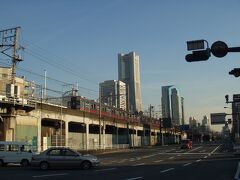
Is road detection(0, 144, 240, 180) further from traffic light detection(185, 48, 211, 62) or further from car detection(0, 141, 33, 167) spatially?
traffic light detection(185, 48, 211, 62)

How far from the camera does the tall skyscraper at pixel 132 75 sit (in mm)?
143250

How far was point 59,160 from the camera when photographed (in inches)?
1096

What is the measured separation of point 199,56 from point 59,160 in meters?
14.9

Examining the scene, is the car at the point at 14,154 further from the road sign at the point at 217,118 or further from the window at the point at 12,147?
the road sign at the point at 217,118

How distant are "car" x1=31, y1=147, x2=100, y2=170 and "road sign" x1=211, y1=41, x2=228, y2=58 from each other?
1511cm

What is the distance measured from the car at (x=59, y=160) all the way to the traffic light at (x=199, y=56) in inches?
564

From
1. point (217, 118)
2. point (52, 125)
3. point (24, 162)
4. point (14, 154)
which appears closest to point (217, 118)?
point (217, 118)

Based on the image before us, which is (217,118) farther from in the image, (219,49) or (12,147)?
(219,49)

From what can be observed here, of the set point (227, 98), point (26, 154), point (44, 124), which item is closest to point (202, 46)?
point (26, 154)

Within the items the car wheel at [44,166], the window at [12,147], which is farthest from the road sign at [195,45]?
the window at [12,147]

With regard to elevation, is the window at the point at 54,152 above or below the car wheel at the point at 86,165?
above

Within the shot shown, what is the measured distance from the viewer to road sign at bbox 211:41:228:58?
15422 millimetres

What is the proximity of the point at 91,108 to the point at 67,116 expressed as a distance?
19.7 m

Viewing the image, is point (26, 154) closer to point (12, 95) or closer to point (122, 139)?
point (12, 95)
